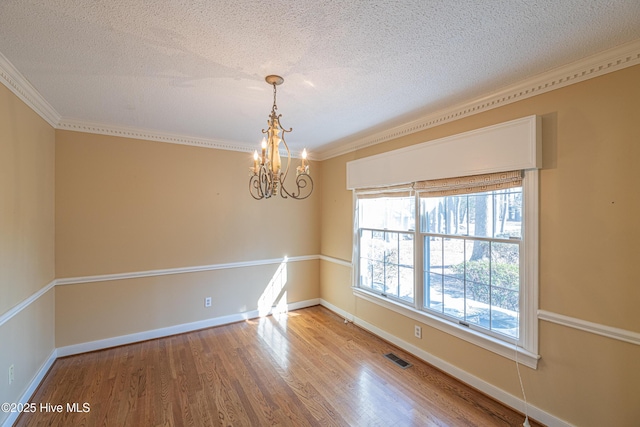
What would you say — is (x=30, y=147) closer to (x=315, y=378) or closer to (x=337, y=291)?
(x=315, y=378)

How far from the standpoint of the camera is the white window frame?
6.57ft

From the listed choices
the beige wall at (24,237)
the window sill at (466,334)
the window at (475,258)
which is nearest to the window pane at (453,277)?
the window at (475,258)

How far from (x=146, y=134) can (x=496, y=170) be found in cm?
374

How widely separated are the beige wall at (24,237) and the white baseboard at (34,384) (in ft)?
0.15

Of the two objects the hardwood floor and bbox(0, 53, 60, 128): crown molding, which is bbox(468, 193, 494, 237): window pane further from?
bbox(0, 53, 60, 128): crown molding

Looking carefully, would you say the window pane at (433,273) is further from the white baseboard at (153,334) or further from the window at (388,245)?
the white baseboard at (153,334)

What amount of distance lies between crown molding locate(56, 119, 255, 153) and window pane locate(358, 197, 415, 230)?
189 cm

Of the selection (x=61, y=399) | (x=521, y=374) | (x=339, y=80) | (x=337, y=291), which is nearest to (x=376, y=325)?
(x=337, y=291)

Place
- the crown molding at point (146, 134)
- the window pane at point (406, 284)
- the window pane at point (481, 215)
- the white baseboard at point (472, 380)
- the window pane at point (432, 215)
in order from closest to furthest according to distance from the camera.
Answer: the white baseboard at point (472, 380) → the window pane at point (481, 215) → the window pane at point (432, 215) → the crown molding at point (146, 134) → the window pane at point (406, 284)

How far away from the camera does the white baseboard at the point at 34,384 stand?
1962 mm

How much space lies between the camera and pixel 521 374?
6.84 feet

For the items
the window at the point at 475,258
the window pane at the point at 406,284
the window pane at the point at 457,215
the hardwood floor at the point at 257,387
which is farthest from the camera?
the window pane at the point at 406,284

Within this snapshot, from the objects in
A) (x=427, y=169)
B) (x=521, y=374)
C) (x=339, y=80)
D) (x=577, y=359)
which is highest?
(x=339, y=80)

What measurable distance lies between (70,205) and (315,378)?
313 centimetres
